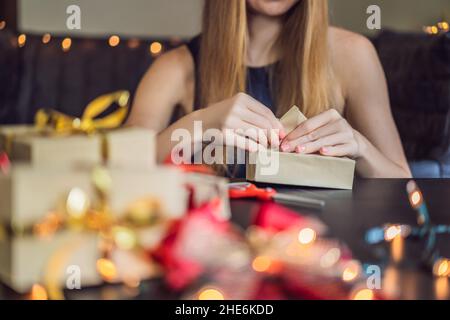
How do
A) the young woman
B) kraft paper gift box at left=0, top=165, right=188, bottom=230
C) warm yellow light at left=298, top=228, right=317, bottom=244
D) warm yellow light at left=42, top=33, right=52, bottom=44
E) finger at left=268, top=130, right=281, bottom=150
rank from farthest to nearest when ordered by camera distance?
warm yellow light at left=42, top=33, right=52, bottom=44 → the young woman → finger at left=268, top=130, right=281, bottom=150 → warm yellow light at left=298, top=228, right=317, bottom=244 → kraft paper gift box at left=0, top=165, right=188, bottom=230

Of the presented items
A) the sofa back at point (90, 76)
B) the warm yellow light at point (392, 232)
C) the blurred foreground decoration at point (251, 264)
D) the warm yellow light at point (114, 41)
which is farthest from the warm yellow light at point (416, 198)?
the warm yellow light at point (114, 41)

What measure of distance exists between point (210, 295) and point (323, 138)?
0.55 meters

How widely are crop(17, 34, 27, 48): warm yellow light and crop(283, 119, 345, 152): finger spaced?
863 mm

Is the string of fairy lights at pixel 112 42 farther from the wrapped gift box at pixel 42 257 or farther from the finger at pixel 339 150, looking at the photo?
the wrapped gift box at pixel 42 257

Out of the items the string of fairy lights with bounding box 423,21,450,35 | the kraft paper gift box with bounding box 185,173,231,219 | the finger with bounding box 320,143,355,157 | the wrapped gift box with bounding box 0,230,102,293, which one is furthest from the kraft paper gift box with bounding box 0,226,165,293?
the string of fairy lights with bounding box 423,21,450,35

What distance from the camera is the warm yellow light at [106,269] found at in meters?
0.52

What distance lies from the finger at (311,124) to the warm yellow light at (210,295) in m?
0.49

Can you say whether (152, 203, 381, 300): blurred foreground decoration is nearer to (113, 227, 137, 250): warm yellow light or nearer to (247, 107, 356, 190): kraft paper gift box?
(113, 227, 137, 250): warm yellow light

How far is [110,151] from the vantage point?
1.81 ft

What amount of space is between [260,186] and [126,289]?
1.45ft

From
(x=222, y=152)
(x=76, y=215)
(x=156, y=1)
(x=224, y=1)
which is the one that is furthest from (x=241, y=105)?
(x=76, y=215)

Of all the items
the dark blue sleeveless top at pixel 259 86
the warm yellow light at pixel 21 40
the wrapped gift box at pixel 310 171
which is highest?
the warm yellow light at pixel 21 40

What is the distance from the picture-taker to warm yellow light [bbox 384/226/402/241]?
0.65 m
